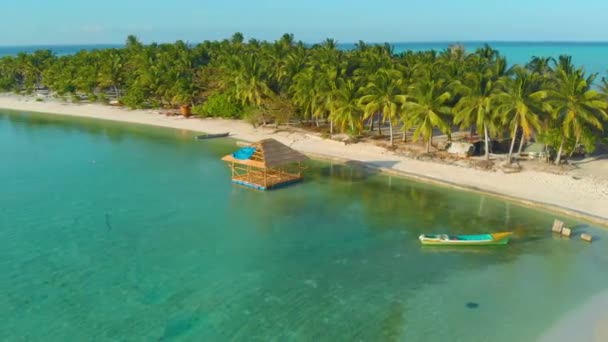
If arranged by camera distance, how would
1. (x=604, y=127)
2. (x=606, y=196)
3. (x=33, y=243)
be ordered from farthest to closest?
(x=604, y=127), (x=606, y=196), (x=33, y=243)

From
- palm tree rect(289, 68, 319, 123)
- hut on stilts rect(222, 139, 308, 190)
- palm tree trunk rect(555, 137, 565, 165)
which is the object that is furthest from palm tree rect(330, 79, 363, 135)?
palm tree trunk rect(555, 137, 565, 165)

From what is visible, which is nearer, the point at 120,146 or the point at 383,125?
the point at 120,146

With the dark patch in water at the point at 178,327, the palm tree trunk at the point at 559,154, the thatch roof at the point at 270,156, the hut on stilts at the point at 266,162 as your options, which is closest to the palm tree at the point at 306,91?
the hut on stilts at the point at 266,162

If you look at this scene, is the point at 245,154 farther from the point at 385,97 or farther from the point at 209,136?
the point at 209,136

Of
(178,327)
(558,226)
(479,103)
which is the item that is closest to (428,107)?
(479,103)

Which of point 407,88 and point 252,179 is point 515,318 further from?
point 407,88

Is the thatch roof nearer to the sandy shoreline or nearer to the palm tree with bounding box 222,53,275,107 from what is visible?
the sandy shoreline

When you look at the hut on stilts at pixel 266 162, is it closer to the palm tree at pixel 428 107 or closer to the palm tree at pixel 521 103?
the palm tree at pixel 428 107

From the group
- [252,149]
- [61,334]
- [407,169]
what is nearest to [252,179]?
[252,149]
